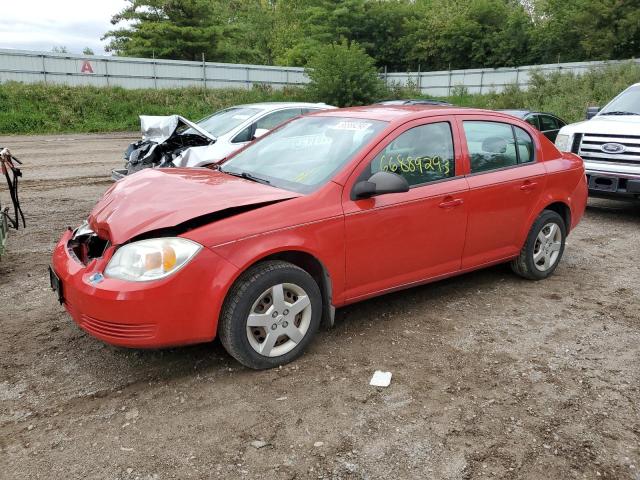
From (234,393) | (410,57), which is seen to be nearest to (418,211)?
(234,393)

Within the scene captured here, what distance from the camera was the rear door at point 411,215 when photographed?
381cm

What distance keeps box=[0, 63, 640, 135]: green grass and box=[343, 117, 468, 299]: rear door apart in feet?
63.4

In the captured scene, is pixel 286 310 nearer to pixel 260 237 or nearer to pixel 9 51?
pixel 260 237

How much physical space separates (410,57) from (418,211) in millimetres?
43703

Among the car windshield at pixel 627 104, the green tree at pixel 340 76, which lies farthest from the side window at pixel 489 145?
the green tree at pixel 340 76

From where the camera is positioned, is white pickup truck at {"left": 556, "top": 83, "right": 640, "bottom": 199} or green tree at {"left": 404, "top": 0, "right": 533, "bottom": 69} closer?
white pickup truck at {"left": 556, "top": 83, "right": 640, "bottom": 199}

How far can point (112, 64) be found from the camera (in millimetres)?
25656

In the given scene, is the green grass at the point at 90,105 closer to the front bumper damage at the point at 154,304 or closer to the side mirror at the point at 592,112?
the side mirror at the point at 592,112

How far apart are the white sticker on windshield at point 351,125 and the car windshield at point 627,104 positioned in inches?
242

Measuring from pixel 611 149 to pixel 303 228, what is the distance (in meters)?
6.25

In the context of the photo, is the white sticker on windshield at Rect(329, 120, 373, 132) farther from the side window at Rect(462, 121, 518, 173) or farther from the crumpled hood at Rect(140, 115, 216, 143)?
the crumpled hood at Rect(140, 115, 216, 143)

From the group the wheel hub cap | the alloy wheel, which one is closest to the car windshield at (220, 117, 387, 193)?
the wheel hub cap

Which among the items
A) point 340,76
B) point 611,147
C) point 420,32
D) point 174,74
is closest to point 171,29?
point 174,74

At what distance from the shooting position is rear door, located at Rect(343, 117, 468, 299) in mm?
3812
